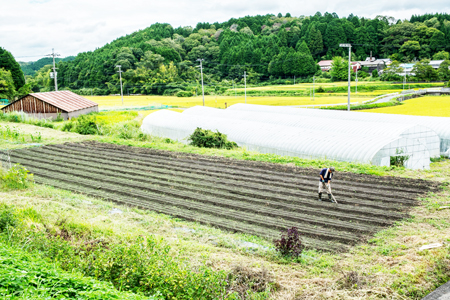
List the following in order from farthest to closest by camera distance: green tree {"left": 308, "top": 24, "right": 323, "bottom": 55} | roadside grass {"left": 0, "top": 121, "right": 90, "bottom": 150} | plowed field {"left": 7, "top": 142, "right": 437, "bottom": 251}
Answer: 1. green tree {"left": 308, "top": 24, "right": 323, "bottom": 55}
2. roadside grass {"left": 0, "top": 121, "right": 90, "bottom": 150}
3. plowed field {"left": 7, "top": 142, "right": 437, "bottom": 251}

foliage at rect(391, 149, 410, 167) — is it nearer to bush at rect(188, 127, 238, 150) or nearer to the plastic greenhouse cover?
the plastic greenhouse cover

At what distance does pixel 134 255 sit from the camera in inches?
270

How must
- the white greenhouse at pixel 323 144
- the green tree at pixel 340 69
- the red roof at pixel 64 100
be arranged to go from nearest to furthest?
the white greenhouse at pixel 323 144 → the red roof at pixel 64 100 → the green tree at pixel 340 69

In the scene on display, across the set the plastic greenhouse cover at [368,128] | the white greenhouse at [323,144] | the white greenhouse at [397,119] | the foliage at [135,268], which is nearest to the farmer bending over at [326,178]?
the white greenhouse at [323,144]

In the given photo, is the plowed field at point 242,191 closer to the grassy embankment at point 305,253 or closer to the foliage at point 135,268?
the grassy embankment at point 305,253

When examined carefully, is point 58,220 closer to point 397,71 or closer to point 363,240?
point 363,240

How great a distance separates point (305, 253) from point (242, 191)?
502 centimetres

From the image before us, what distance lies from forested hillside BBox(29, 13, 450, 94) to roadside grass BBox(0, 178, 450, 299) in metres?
68.1

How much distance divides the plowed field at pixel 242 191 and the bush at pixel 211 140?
2.86m

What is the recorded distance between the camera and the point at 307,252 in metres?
8.68

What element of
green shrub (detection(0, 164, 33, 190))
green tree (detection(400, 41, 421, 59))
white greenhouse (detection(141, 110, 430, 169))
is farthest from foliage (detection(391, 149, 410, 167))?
green tree (detection(400, 41, 421, 59))

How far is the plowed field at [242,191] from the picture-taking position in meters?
10.4

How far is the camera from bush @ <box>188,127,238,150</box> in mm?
22109

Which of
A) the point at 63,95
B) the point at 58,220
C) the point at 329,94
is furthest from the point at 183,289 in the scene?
the point at 329,94
